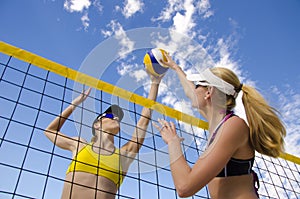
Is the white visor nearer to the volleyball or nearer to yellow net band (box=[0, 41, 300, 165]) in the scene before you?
the volleyball

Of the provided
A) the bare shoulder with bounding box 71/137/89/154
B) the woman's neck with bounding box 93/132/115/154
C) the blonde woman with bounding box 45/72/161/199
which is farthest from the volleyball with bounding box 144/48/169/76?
the bare shoulder with bounding box 71/137/89/154

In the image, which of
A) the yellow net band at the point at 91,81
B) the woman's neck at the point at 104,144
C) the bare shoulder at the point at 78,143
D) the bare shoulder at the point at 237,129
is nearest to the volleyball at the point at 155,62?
the yellow net band at the point at 91,81

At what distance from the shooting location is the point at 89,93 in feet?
9.18

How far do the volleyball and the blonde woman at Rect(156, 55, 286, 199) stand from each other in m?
0.58

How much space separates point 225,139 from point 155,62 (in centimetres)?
116

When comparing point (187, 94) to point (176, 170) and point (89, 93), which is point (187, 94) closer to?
point (176, 170)

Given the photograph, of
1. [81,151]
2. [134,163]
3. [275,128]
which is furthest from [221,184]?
[81,151]

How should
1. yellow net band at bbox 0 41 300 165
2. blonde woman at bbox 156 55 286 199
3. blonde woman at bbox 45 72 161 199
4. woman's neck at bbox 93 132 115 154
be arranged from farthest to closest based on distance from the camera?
yellow net band at bbox 0 41 300 165 < woman's neck at bbox 93 132 115 154 < blonde woman at bbox 45 72 161 199 < blonde woman at bbox 156 55 286 199

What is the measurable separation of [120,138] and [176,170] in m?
1.34

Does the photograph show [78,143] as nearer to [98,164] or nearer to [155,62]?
[98,164]

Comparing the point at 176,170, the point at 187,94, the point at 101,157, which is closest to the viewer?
the point at 176,170

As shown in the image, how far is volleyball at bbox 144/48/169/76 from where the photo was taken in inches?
95.0

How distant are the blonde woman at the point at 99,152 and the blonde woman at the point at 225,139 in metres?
0.87

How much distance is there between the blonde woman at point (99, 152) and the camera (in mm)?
2314
